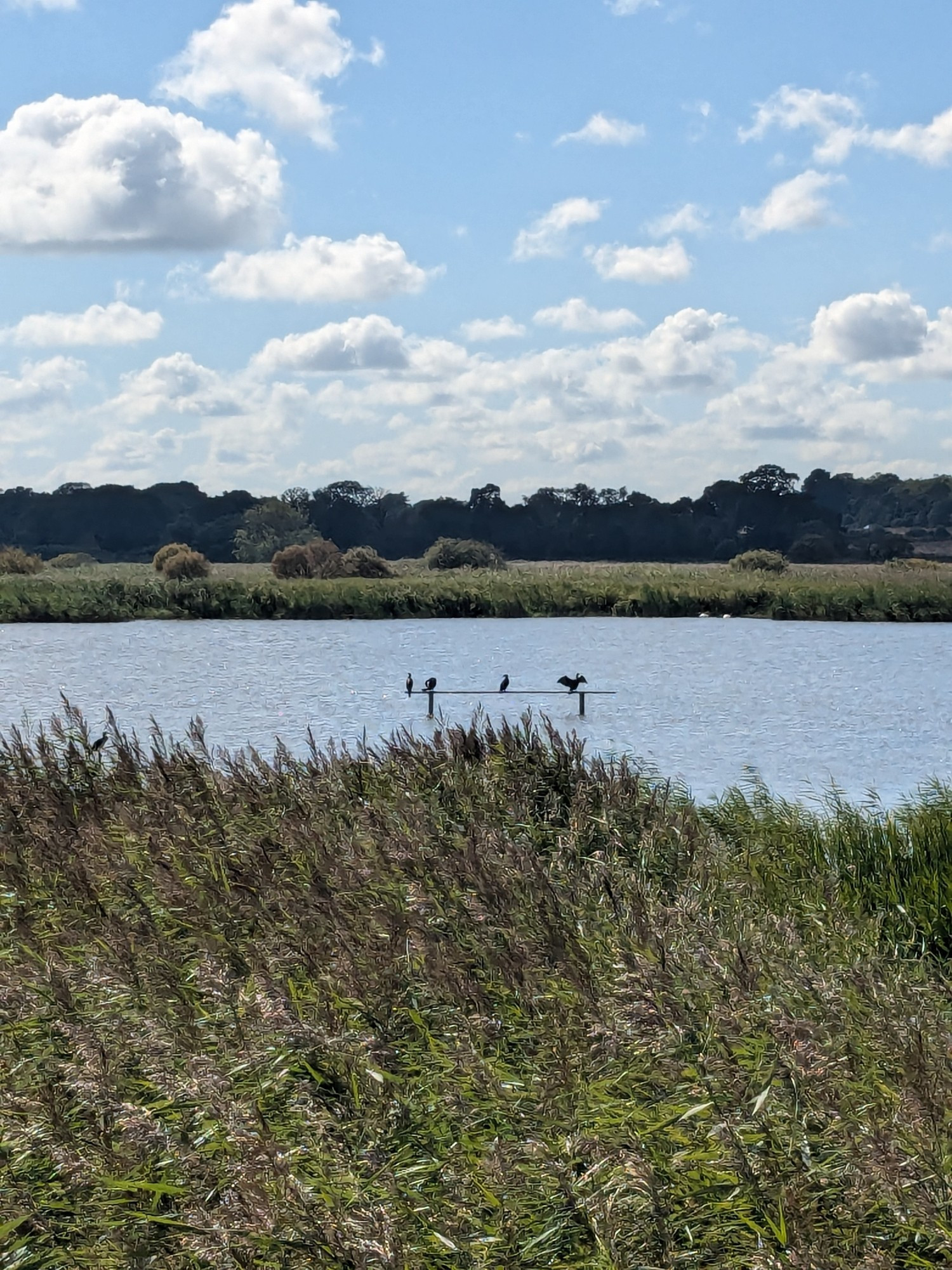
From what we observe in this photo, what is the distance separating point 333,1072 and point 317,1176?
0.57 m

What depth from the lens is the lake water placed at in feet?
60.4

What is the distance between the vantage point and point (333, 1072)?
5.27m

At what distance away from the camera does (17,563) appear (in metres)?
60.4

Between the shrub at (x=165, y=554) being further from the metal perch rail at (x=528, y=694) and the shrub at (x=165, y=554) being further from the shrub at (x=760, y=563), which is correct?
the metal perch rail at (x=528, y=694)

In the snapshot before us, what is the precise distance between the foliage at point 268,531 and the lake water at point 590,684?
138 feet

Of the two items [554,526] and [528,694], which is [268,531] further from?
[528,694]

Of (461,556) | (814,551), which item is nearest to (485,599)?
(461,556)

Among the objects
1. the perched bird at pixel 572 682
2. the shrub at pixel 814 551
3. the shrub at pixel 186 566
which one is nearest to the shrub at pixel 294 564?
the shrub at pixel 186 566

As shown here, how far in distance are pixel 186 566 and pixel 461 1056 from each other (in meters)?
49.1

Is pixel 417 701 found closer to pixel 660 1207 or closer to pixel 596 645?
pixel 596 645

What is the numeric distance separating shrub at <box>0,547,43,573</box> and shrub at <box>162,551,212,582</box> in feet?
33.9

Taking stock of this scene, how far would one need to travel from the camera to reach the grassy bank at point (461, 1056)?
4.22 meters

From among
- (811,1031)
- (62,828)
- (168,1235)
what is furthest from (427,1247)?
(62,828)

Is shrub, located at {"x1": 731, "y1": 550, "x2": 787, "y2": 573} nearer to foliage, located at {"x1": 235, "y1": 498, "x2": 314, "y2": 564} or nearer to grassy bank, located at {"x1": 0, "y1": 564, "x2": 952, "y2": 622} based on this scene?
grassy bank, located at {"x1": 0, "y1": 564, "x2": 952, "y2": 622}
